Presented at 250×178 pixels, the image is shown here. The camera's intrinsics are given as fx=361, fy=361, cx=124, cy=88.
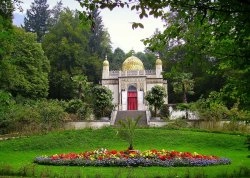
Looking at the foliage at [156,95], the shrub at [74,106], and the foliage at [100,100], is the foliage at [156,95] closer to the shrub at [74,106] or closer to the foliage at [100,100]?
the foliage at [100,100]

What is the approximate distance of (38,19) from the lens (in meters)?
67.4

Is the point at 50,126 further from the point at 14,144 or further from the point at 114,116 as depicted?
the point at 114,116

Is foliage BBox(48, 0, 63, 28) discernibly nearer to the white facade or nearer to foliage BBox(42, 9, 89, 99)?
foliage BBox(42, 9, 89, 99)

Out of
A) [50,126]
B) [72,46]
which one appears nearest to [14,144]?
[50,126]

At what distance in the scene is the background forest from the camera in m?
5.70

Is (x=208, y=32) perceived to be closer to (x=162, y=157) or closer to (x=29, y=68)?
(x=162, y=157)

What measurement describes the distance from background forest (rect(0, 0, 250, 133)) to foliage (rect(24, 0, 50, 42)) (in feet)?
0.61

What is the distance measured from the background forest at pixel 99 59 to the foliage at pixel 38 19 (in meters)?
0.19

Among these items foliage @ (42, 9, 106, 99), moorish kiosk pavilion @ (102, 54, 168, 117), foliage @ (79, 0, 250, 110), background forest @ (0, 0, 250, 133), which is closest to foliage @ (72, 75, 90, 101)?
background forest @ (0, 0, 250, 133)

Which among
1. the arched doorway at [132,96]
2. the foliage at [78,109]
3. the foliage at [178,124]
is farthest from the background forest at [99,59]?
the arched doorway at [132,96]

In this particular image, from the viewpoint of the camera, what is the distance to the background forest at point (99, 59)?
5695 mm

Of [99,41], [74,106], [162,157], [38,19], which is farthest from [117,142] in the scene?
[38,19]

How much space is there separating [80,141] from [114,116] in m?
15.6

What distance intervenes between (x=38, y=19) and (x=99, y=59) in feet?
58.2
